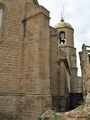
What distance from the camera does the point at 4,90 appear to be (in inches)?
284

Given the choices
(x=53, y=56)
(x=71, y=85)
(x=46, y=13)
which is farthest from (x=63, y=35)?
(x=46, y=13)

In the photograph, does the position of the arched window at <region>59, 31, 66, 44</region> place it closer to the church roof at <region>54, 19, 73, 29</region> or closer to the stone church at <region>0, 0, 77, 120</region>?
the church roof at <region>54, 19, 73, 29</region>

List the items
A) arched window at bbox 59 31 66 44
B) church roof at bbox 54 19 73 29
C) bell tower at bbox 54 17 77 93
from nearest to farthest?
bell tower at bbox 54 17 77 93 < arched window at bbox 59 31 66 44 < church roof at bbox 54 19 73 29

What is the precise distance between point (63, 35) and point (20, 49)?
63.9 feet

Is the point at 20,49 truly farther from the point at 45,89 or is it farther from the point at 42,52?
the point at 45,89

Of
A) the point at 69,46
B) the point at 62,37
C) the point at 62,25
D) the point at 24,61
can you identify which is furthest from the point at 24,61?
the point at 62,25

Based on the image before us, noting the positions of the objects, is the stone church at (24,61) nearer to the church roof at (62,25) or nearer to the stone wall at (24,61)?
the stone wall at (24,61)

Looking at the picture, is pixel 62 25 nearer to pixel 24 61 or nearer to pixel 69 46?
pixel 69 46

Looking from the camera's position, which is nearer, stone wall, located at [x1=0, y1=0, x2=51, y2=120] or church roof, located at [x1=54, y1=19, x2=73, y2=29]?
stone wall, located at [x1=0, y1=0, x2=51, y2=120]

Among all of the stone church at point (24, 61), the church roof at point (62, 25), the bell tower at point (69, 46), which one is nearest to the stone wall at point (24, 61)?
the stone church at point (24, 61)

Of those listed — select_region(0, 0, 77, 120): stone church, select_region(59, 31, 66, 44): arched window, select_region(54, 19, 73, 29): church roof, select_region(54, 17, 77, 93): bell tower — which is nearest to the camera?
select_region(0, 0, 77, 120): stone church

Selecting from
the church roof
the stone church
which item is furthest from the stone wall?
the church roof

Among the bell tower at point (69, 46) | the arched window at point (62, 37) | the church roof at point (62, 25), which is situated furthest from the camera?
the church roof at point (62, 25)

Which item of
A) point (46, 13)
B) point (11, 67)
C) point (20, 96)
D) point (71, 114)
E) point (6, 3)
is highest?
point (6, 3)
